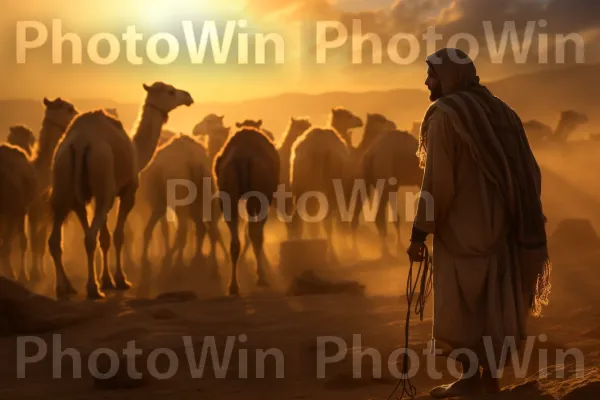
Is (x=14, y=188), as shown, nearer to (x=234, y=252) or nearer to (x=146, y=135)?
(x=146, y=135)

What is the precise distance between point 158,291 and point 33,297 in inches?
143

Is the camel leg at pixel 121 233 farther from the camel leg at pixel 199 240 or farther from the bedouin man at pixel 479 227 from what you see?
the bedouin man at pixel 479 227

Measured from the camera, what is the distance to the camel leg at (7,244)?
14398 mm

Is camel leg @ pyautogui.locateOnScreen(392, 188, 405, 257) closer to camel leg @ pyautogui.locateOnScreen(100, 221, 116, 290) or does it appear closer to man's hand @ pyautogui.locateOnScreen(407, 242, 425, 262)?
camel leg @ pyautogui.locateOnScreen(100, 221, 116, 290)

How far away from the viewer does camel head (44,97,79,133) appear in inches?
554

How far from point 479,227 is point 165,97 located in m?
8.90

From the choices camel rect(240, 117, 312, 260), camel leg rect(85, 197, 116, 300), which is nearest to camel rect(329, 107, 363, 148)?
camel rect(240, 117, 312, 260)

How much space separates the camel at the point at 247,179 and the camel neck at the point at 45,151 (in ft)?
9.71

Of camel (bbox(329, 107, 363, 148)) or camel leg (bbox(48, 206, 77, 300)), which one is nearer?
camel leg (bbox(48, 206, 77, 300))

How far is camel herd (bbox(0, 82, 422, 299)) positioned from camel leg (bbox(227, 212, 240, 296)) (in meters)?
0.01

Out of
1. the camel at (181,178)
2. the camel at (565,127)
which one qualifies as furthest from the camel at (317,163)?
the camel at (565,127)

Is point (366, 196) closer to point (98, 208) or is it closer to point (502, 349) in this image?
point (98, 208)

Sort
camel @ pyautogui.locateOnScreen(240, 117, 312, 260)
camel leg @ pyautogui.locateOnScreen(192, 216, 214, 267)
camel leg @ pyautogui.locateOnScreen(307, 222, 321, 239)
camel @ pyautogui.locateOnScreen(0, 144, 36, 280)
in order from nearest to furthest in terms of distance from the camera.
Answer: camel @ pyautogui.locateOnScreen(0, 144, 36, 280), camel leg @ pyautogui.locateOnScreen(192, 216, 214, 267), camel @ pyautogui.locateOnScreen(240, 117, 312, 260), camel leg @ pyautogui.locateOnScreen(307, 222, 321, 239)

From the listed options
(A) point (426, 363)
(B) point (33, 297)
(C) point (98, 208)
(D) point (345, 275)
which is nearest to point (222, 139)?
(D) point (345, 275)
